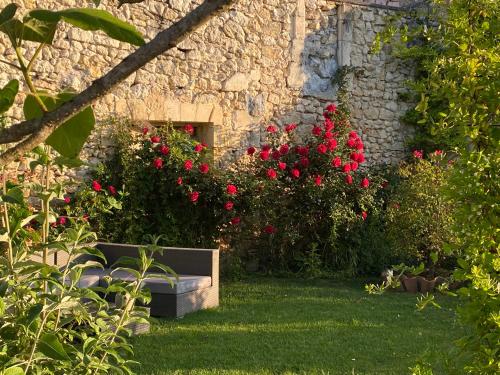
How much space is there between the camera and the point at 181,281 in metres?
6.66

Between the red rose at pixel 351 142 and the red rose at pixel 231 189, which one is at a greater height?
the red rose at pixel 351 142

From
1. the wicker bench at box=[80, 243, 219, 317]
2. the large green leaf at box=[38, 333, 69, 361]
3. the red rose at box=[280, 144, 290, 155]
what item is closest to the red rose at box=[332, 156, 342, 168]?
the red rose at box=[280, 144, 290, 155]

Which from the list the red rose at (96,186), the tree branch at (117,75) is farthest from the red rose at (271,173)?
the tree branch at (117,75)

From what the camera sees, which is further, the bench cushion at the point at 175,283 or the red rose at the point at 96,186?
the red rose at the point at 96,186

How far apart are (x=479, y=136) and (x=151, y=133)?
6544 mm

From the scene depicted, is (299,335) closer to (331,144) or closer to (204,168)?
(204,168)

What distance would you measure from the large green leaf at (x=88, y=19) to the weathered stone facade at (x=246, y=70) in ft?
23.1

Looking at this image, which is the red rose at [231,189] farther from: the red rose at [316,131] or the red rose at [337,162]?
the red rose at [316,131]

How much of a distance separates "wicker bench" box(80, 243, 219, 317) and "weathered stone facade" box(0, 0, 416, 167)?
1683 mm

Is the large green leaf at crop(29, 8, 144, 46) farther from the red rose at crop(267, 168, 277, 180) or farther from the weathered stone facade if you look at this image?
the red rose at crop(267, 168, 277, 180)

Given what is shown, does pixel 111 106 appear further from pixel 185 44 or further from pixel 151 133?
pixel 185 44

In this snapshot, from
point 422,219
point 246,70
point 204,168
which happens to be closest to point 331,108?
point 246,70

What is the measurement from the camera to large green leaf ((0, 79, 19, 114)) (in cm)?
105

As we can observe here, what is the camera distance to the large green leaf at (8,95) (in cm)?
105
